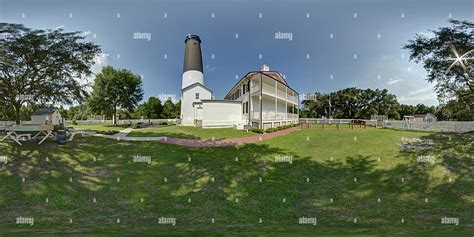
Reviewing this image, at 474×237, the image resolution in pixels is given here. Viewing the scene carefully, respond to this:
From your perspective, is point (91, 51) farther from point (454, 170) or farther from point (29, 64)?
point (454, 170)

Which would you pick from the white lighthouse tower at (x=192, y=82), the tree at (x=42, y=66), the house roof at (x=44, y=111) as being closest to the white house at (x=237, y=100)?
the white lighthouse tower at (x=192, y=82)

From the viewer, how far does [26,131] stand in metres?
3.85

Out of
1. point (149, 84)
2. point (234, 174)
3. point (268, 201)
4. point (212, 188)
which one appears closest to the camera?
point (268, 201)

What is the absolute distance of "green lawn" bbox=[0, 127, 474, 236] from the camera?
239 cm

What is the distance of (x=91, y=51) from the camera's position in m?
3.81

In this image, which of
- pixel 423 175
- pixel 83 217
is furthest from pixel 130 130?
pixel 423 175

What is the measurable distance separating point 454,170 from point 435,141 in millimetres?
732

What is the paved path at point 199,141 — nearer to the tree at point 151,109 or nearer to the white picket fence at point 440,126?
the tree at point 151,109

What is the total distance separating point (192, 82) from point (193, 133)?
3.42 ft

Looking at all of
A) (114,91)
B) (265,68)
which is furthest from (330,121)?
(114,91)

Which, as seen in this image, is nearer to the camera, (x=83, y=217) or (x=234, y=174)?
(x=83, y=217)

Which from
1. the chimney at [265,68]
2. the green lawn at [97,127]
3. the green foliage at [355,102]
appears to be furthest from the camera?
the green lawn at [97,127]

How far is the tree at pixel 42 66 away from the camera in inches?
149

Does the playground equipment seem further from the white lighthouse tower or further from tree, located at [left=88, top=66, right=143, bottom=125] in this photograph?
the white lighthouse tower
